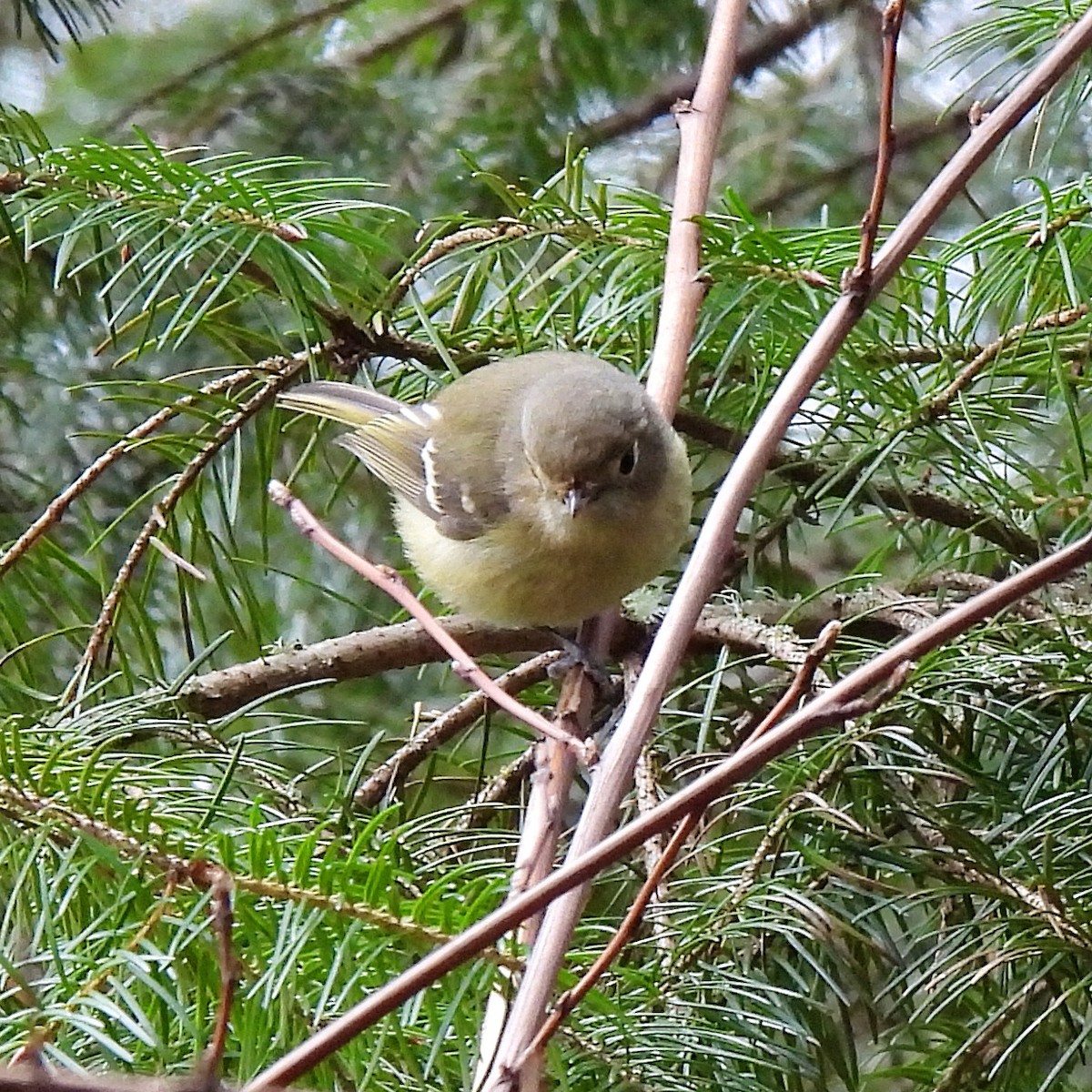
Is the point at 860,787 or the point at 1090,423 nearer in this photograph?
the point at 860,787

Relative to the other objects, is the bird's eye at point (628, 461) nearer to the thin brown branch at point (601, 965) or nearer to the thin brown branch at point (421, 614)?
the thin brown branch at point (421, 614)

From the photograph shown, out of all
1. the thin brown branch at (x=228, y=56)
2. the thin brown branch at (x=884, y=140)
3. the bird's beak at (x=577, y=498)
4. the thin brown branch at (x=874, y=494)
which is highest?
the thin brown branch at (x=228, y=56)

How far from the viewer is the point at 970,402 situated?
1.49 metres

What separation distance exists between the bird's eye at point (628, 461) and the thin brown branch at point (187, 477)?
16.5 inches

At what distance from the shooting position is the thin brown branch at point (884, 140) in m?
0.97

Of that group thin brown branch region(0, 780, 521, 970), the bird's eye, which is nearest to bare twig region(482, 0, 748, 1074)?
the bird's eye

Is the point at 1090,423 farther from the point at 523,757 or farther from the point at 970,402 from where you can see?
the point at 523,757

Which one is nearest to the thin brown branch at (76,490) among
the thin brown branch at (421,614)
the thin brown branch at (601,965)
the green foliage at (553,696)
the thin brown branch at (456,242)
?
the green foliage at (553,696)

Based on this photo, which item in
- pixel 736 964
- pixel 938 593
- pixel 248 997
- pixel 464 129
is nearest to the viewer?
pixel 248 997

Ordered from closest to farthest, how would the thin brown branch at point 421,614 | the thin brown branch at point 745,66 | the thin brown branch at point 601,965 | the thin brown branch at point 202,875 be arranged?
the thin brown branch at point 601,965 < the thin brown branch at point 421,614 < the thin brown branch at point 202,875 < the thin brown branch at point 745,66

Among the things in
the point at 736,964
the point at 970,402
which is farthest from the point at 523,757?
the point at 970,402

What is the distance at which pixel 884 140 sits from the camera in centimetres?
99

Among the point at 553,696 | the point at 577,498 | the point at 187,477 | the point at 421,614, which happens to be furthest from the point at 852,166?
the point at 421,614

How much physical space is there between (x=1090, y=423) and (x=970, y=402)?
182mm
